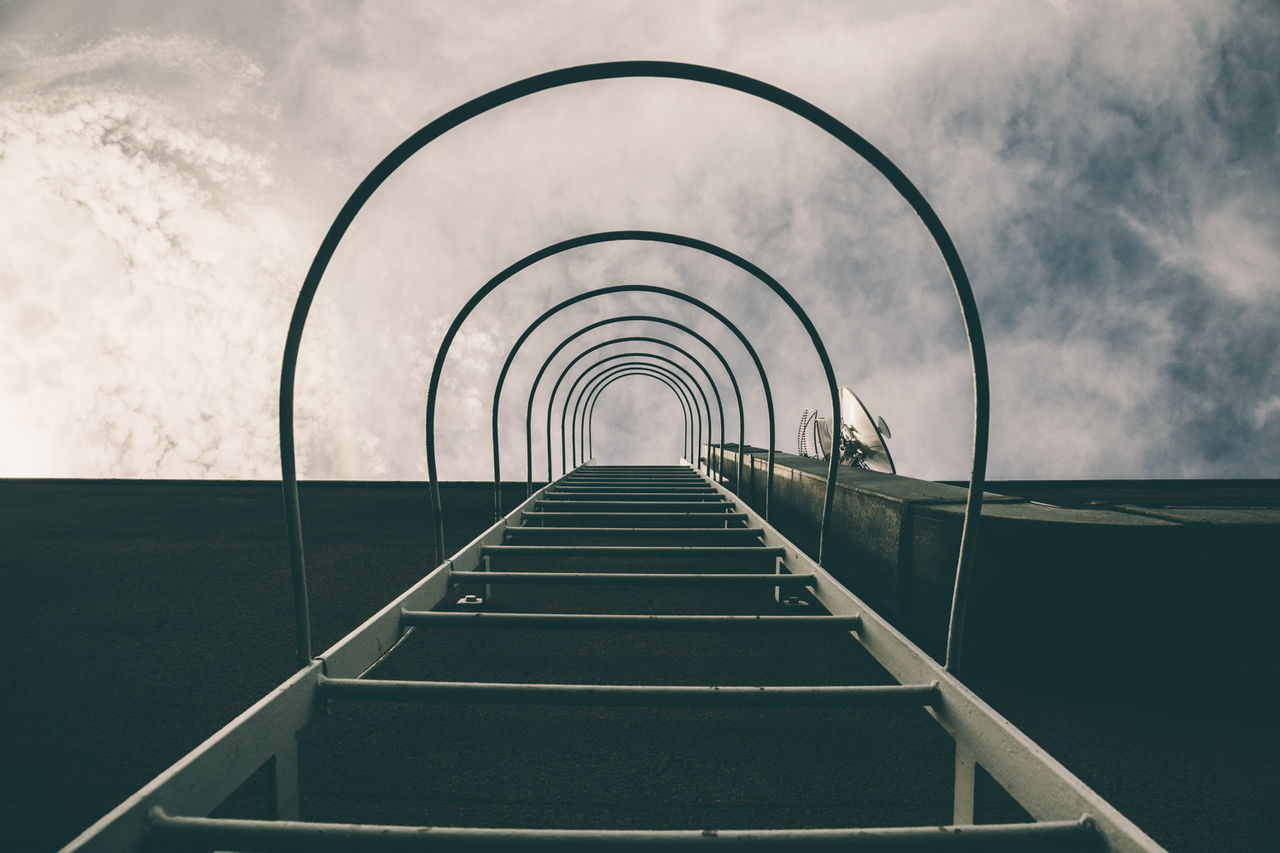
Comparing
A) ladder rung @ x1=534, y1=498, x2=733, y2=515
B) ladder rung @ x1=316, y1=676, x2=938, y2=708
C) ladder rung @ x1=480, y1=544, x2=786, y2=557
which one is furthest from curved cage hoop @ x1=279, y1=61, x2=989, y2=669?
ladder rung @ x1=534, y1=498, x2=733, y2=515

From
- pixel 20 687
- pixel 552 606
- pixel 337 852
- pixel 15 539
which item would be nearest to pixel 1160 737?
pixel 337 852

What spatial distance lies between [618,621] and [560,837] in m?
0.99

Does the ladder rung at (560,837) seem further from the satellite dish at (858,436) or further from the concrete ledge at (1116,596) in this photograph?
the satellite dish at (858,436)

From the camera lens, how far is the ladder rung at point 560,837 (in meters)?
0.91

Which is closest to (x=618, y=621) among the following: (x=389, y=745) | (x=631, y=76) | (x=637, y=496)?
(x=389, y=745)

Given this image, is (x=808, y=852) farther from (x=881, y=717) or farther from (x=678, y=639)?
(x=678, y=639)

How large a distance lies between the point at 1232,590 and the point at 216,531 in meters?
7.05

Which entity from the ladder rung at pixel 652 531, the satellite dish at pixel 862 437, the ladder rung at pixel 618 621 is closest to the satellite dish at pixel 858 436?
the satellite dish at pixel 862 437

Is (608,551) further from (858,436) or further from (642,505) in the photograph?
(858,436)

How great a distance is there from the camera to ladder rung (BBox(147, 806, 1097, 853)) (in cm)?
91

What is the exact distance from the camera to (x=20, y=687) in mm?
2277

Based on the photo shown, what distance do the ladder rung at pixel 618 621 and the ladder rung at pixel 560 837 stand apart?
2.93 ft

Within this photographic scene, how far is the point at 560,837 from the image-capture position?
92 cm

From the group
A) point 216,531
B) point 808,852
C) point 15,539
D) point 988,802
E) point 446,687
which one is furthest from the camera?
point 216,531
